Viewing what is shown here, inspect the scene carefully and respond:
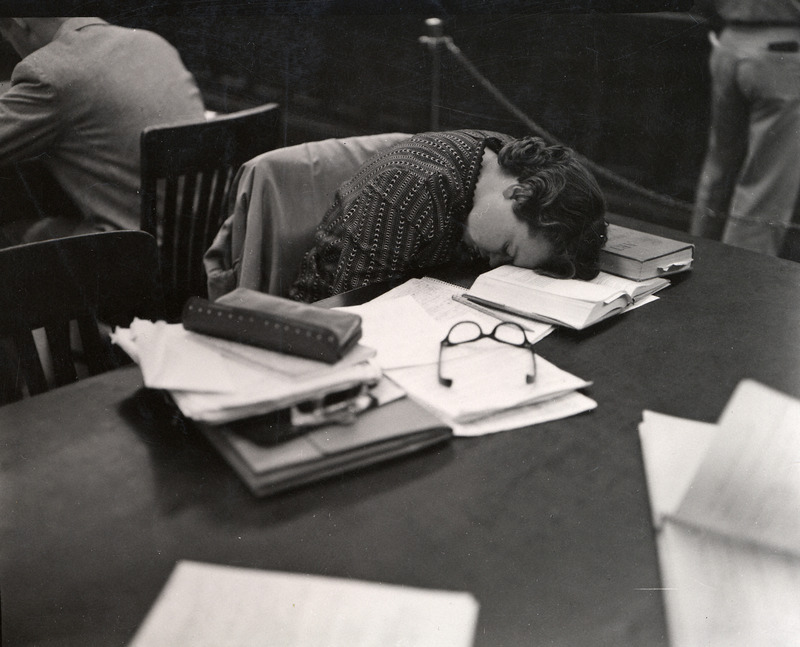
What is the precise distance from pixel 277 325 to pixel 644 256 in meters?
0.93

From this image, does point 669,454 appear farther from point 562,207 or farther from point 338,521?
point 562,207

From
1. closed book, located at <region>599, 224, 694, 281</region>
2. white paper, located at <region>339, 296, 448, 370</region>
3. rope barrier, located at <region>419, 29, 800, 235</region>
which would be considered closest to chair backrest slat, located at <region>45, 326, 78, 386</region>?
white paper, located at <region>339, 296, 448, 370</region>

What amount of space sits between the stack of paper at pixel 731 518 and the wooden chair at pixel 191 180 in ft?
3.73

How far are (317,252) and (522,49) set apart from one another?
233 cm

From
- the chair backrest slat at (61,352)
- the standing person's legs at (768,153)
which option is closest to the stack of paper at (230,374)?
the chair backrest slat at (61,352)

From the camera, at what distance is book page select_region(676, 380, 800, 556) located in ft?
2.71

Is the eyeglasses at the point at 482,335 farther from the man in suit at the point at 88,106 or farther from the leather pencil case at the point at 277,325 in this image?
the man in suit at the point at 88,106

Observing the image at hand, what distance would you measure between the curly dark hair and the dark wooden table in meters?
0.53

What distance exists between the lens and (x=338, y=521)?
2.45 feet

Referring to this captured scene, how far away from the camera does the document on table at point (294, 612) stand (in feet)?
2.03

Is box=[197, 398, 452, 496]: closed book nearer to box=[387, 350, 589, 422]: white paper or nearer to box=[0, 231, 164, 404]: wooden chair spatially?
box=[387, 350, 589, 422]: white paper

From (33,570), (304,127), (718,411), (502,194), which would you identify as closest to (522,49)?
(304,127)

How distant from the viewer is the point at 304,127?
3.84 metres

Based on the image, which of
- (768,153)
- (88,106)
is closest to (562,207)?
(88,106)
